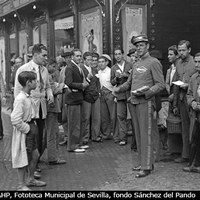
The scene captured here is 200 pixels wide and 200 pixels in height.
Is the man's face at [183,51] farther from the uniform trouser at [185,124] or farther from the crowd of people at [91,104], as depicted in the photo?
the uniform trouser at [185,124]

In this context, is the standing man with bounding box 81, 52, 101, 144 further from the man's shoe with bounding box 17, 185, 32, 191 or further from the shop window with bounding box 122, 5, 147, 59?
the man's shoe with bounding box 17, 185, 32, 191

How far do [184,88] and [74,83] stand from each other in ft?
7.43

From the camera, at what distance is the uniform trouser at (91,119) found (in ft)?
28.8

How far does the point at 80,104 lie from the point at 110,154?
1.20 meters

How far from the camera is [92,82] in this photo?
28.6ft

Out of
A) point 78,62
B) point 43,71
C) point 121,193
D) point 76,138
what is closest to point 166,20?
point 78,62

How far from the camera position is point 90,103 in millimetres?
8781

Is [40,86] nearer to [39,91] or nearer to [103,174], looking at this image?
[39,91]

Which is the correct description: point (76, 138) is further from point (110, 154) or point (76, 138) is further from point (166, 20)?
point (166, 20)

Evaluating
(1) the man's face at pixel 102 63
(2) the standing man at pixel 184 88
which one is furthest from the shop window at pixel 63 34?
(2) the standing man at pixel 184 88

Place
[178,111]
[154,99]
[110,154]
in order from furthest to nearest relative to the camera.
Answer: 1. [110,154]
2. [178,111]
3. [154,99]

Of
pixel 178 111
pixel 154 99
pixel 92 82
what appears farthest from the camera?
pixel 92 82

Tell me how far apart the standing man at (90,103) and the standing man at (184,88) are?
2.25 m

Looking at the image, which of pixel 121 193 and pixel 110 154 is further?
pixel 110 154
